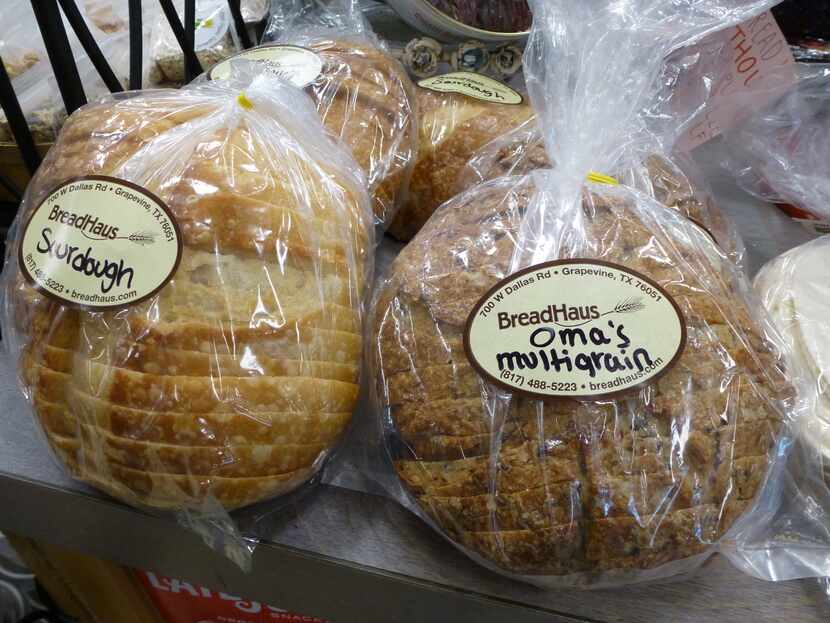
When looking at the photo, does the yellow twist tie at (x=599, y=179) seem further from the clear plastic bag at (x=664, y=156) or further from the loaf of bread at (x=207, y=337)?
the loaf of bread at (x=207, y=337)

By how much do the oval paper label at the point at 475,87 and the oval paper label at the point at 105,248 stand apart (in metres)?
0.64

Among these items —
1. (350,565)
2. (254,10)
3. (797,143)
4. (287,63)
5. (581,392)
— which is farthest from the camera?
(254,10)

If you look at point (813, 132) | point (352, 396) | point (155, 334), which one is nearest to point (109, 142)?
point (155, 334)

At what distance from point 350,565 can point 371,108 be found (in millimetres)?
691

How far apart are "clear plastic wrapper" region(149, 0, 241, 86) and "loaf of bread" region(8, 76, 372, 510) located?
0.73 metres

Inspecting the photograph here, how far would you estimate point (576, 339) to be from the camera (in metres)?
0.63

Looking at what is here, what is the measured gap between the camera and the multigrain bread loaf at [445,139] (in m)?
1.10

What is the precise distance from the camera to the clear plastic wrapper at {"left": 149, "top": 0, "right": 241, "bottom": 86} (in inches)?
56.7

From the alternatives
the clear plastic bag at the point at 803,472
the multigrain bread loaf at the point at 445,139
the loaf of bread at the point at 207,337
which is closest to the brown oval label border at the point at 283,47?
the multigrain bread loaf at the point at 445,139

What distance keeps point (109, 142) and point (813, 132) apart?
3.79 feet

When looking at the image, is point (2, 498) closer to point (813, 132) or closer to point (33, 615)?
point (33, 615)

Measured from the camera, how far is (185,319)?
66 cm

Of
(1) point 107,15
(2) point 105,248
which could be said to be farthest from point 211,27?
(2) point 105,248

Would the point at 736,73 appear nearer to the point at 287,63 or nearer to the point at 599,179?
the point at 599,179
